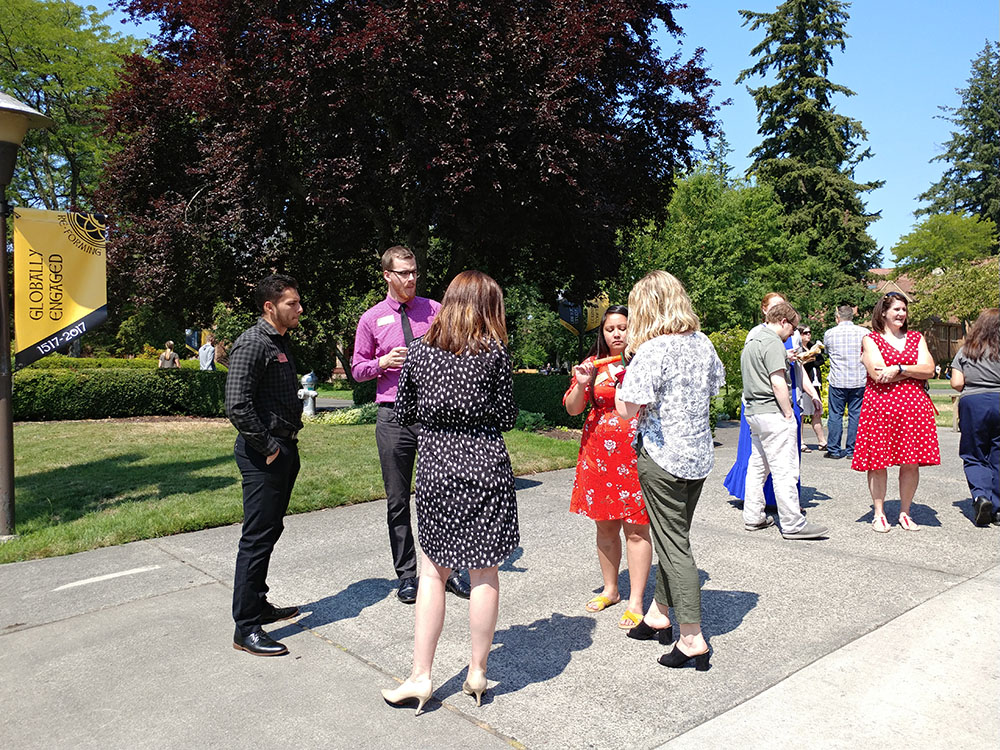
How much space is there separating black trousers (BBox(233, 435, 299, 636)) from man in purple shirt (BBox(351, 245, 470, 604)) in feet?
2.51

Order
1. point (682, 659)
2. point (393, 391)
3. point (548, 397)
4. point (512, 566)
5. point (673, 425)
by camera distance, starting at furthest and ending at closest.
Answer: point (548, 397) < point (512, 566) < point (393, 391) < point (673, 425) < point (682, 659)

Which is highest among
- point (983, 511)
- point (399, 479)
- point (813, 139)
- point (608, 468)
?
point (813, 139)

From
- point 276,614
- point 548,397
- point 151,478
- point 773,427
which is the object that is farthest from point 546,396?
point 276,614

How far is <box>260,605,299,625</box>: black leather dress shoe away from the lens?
402 centimetres

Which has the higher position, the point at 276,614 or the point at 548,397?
the point at 548,397

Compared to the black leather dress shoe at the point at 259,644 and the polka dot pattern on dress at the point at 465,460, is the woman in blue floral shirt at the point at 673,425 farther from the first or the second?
the black leather dress shoe at the point at 259,644

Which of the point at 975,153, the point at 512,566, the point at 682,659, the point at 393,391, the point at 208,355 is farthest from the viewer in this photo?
the point at 975,153

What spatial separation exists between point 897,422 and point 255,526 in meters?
5.02

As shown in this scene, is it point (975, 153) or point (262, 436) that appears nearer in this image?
point (262, 436)

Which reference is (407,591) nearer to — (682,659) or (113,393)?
(682,659)

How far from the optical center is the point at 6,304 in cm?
615

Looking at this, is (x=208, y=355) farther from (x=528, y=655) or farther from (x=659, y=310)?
(x=659, y=310)

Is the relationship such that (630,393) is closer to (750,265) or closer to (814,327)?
(750,265)

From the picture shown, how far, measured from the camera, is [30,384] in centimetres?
1434
